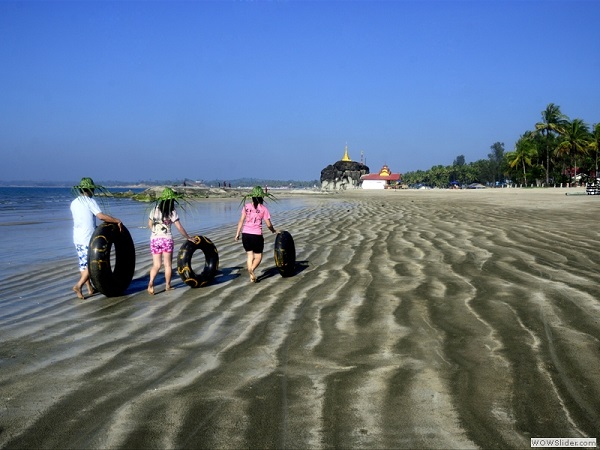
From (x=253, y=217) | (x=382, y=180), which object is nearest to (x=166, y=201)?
(x=253, y=217)

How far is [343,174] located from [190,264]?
133421mm

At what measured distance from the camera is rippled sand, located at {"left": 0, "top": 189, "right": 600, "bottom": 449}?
3373mm

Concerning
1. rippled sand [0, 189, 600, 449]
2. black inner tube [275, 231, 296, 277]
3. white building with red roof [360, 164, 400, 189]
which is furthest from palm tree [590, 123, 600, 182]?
black inner tube [275, 231, 296, 277]

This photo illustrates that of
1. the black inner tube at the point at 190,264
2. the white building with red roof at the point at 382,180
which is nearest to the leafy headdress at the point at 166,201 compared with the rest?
the black inner tube at the point at 190,264

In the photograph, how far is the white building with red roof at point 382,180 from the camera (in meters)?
115

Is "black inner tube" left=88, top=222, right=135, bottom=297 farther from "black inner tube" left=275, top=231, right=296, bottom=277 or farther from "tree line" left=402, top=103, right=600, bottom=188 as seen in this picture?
"tree line" left=402, top=103, right=600, bottom=188

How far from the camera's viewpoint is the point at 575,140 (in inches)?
2687

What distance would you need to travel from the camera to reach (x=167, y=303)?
285 inches

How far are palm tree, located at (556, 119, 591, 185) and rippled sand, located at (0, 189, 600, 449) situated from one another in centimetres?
6658

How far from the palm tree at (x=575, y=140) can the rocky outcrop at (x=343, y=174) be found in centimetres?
6482

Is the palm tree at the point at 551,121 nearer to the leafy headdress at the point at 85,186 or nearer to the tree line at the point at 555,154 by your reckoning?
the tree line at the point at 555,154

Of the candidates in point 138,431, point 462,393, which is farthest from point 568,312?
point 138,431

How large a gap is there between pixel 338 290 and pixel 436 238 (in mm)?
6432

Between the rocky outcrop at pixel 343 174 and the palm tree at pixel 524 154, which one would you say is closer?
the palm tree at pixel 524 154
